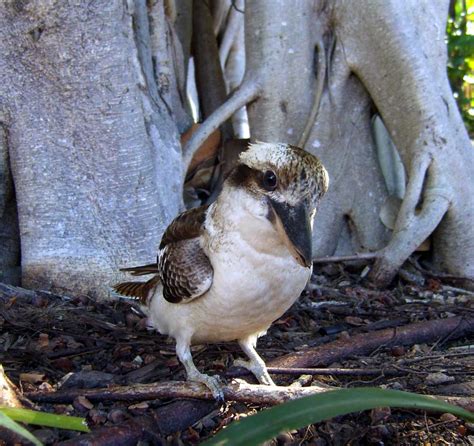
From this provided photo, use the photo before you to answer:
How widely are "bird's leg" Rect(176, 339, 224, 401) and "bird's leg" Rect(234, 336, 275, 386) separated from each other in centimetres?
25

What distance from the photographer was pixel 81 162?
439cm

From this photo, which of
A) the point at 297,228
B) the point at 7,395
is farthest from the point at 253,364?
the point at 7,395

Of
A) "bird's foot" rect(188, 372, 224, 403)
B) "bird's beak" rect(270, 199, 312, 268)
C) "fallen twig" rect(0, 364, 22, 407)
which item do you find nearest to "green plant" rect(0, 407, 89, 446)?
"fallen twig" rect(0, 364, 22, 407)

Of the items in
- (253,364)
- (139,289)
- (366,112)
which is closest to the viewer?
(253,364)

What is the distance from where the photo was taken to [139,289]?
3.85 meters

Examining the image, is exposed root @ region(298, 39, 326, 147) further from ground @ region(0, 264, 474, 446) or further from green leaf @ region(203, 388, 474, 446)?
green leaf @ region(203, 388, 474, 446)

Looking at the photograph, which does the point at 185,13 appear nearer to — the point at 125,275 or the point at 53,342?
the point at 125,275

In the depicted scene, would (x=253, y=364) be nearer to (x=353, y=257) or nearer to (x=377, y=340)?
(x=377, y=340)

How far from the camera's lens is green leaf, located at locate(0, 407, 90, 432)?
2.25 metres

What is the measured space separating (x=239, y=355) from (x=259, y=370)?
0.50 metres

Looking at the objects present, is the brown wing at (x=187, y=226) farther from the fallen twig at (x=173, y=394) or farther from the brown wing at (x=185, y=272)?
the fallen twig at (x=173, y=394)

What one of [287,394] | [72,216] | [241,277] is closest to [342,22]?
[72,216]

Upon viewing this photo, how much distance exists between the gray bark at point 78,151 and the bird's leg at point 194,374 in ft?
4.05

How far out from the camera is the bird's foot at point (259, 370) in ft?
10.4
